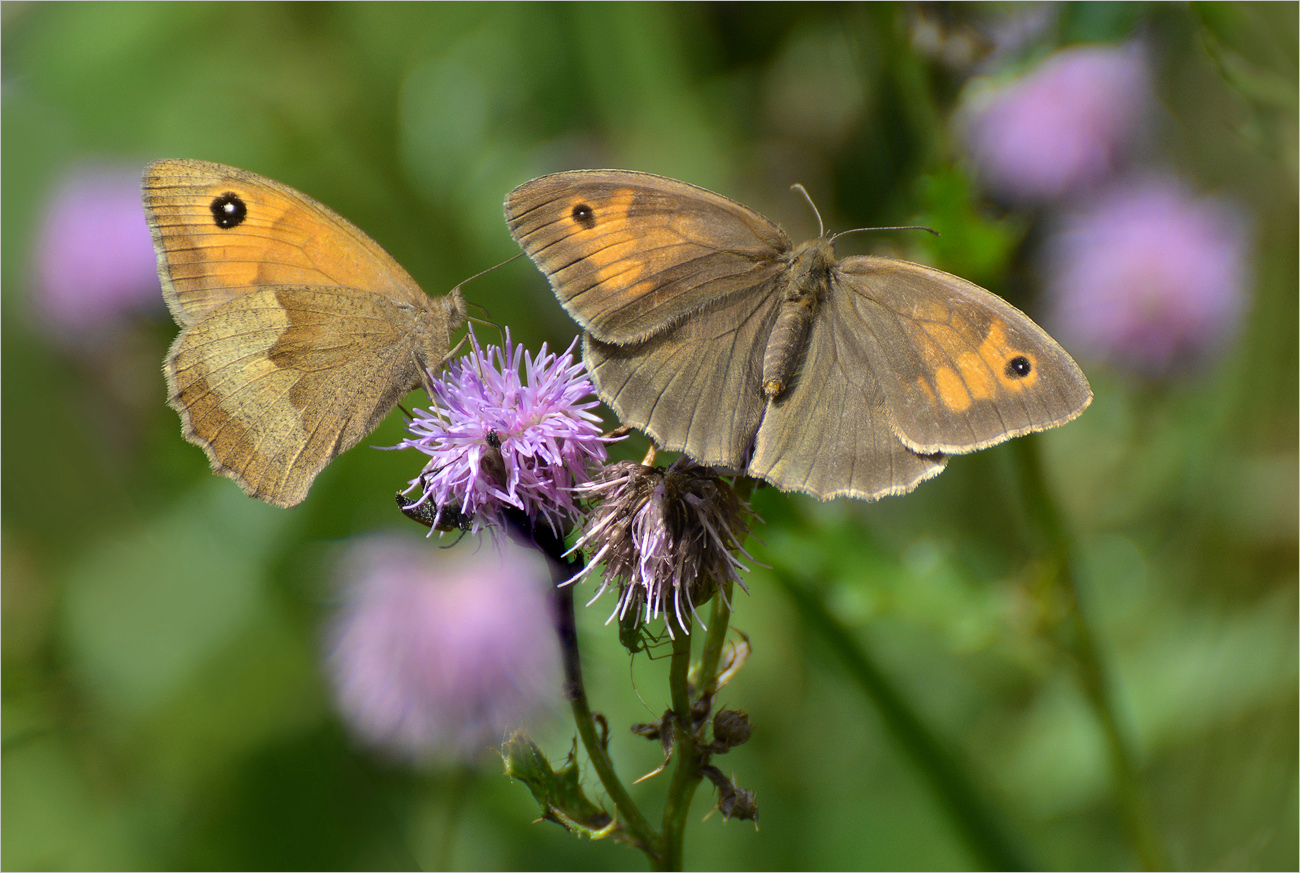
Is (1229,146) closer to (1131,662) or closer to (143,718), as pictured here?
(1131,662)

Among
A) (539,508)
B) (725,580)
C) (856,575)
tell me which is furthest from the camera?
(856,575)

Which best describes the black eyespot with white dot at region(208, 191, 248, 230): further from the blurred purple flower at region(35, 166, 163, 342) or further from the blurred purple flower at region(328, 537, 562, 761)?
the blurred purple flower at region(35, 166, 163, 342)

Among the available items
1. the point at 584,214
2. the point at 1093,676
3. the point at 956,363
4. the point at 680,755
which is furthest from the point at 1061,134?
the point at 680,755

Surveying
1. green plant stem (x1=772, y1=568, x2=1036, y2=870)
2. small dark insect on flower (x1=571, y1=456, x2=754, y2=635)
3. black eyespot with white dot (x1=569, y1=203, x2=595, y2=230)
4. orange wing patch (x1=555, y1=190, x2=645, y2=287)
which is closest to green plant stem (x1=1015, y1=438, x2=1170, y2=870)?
green plant stem (x1=772, y1=568, x2=1036, y2=870)

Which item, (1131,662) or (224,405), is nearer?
(224,405)

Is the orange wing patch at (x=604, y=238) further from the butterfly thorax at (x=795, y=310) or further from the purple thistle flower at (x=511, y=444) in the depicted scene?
A: the butterfly thorax at (x=795, y=310)

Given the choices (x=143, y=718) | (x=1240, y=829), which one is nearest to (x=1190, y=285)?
(x=1240, y=829)
